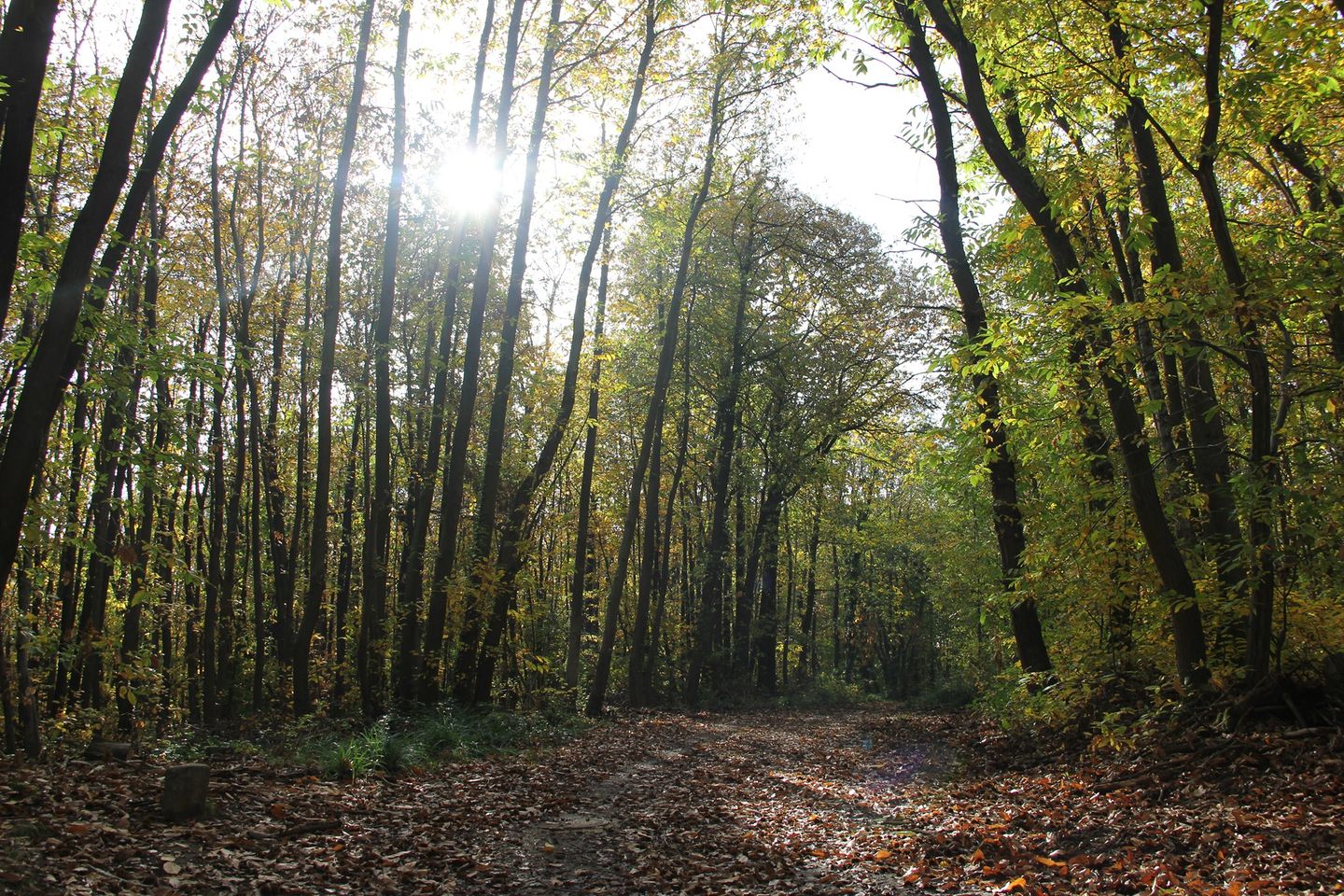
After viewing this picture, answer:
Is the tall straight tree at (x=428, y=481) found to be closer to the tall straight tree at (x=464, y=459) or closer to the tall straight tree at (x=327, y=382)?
the tall straight tree at (x=464, y=459)

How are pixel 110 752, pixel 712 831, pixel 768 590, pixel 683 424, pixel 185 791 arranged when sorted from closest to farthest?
pixel 185 791 < pixel 712 831 < pixel 110 752 < pixel 683 424 < pixel 768 590

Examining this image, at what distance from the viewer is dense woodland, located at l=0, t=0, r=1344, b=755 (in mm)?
6844

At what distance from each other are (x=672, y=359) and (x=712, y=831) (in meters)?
12.3

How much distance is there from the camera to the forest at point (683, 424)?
606 centimetres

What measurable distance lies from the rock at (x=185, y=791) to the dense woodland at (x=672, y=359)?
5.51 ft

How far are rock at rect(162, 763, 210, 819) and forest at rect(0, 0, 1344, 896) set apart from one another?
202 mm

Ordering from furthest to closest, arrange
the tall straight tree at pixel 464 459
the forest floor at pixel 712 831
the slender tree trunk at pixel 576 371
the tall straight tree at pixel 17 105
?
the slender tree trunk at pixel 576 371, the tall straight tree at pixel 464 459, the tall straight tree at pixel 17 105, the forest floor at pixel 712 831

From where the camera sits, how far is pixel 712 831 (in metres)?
7.18

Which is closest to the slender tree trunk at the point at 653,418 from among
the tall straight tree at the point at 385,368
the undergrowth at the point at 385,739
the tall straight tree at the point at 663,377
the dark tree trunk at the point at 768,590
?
the tall straight tree at the point at 663,377

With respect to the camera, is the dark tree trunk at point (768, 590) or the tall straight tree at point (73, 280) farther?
the dark tree trunk at point (768, 590)

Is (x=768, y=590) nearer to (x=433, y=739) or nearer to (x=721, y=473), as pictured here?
(x=721, y=473)

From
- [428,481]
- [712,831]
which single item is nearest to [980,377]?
[712,831]

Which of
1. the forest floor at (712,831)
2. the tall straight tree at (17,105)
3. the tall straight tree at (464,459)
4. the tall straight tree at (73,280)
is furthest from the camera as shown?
the tall straight tree at (464,459)

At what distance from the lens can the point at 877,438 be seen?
80.0 ft
